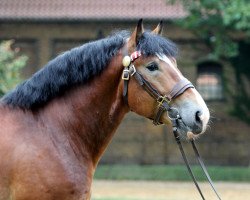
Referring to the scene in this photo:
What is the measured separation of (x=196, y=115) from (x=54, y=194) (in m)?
1.12

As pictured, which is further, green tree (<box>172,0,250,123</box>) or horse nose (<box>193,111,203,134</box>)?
green tree (<box>172,0,250,123</box>)

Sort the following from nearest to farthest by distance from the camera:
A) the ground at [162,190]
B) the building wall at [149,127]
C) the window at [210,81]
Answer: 1. the ground at [162,190]
2. the building wall at [149,127]
3. the window at [210,81]

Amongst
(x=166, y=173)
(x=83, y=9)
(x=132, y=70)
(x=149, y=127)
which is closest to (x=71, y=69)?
(x=132, y=70)

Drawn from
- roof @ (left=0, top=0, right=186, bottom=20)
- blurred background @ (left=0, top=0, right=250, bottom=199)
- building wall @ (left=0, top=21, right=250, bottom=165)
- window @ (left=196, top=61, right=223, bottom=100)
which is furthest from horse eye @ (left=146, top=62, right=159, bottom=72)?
window @ (left=196, top=61, right=223, bottom=100)

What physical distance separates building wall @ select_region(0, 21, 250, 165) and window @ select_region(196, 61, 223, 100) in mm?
248

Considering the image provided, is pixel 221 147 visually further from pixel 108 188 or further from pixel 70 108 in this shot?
pixel 70 108

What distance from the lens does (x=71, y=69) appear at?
5363 mm

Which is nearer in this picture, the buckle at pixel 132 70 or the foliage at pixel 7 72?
the buckle at pixel 132 70

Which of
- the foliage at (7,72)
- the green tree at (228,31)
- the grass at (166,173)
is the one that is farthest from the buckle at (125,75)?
the grass at (166,173)

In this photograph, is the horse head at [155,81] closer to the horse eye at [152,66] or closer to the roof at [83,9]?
the horse eye at [152,66]

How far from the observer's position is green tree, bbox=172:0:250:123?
18109 mm

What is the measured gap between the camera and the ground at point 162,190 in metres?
16.8

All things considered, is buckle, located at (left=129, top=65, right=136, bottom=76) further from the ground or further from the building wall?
the building wall

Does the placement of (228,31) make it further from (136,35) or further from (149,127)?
(136,35)
